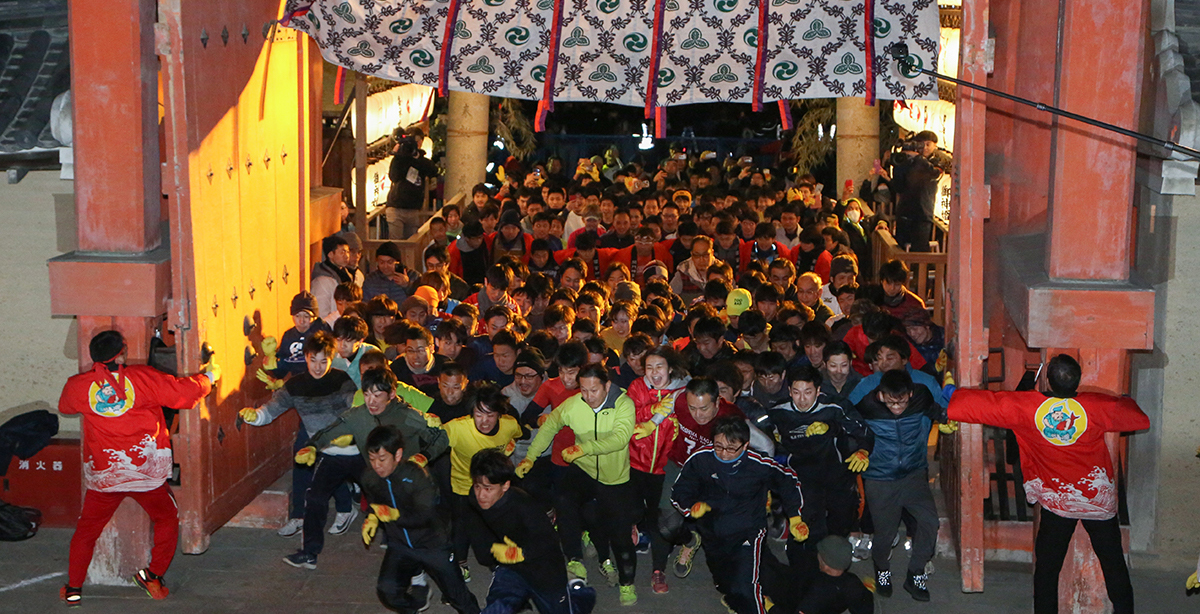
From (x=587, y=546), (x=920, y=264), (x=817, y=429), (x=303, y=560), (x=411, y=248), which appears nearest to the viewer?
(x=817, y=429)

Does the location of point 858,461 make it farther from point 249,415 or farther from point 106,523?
point 106,523

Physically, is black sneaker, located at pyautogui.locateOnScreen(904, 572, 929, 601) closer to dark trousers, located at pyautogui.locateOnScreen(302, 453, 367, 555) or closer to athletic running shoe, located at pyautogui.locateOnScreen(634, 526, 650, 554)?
athletic running shoe, located at pyautogui.locateOnScreen(634, 526, 650, 554)

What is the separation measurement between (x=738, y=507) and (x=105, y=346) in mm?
3614

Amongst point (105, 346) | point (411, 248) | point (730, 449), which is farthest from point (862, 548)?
point (411, 248)

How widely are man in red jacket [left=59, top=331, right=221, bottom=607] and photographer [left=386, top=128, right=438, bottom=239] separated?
26.1 feet

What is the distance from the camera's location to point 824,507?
800 cm

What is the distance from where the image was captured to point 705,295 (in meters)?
10.3

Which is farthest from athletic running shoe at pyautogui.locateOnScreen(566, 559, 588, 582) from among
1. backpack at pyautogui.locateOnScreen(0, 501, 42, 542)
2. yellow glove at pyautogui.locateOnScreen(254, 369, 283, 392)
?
backpack at pyautogui.locateOnScreen(0, 501, 42, 542)

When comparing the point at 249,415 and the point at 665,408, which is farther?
the point at 249,415

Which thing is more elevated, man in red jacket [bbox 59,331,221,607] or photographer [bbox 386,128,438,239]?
photographer [bbox 386,128,438,239]

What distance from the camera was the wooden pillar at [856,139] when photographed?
1831cm

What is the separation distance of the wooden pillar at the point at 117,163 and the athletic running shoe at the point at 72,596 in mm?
268

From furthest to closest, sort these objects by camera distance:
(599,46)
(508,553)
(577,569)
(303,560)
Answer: (599,46) < (303,560) < (577,569) < (508,553)

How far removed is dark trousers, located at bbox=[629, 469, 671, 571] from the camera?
8.08m
